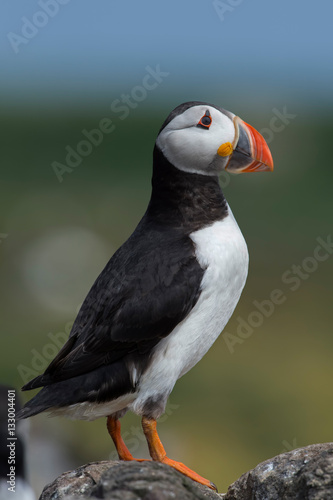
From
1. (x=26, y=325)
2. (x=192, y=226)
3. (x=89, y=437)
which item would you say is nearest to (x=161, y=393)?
(x=192, y=226)

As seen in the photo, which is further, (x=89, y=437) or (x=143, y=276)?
(x=89, y=437)

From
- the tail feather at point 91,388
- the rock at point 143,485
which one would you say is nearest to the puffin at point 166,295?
the tail feather at point 91,388

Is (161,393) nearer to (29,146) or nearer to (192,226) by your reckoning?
(192,226)

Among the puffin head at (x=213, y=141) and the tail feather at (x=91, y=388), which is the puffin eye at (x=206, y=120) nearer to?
the puffin head at (x=213, y=141)

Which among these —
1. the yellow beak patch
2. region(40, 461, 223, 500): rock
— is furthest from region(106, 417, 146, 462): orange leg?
the yellow beak patch

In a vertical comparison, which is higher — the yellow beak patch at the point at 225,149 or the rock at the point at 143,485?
the yellow beak patch at the point at 225,149

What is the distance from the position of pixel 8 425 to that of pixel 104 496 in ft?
11.7

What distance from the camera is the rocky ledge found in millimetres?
3035

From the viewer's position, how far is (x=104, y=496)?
3.03m

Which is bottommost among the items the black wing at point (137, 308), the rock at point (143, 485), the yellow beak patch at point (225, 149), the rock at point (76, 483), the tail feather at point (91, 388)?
the rock at point (76, 483)

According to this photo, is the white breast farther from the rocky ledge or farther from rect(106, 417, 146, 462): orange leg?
the rocky ledge

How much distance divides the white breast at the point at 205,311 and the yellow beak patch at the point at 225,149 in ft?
1.48

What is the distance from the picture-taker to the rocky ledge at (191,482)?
119 inches

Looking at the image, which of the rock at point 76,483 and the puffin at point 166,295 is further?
the puffin at point 166,295
